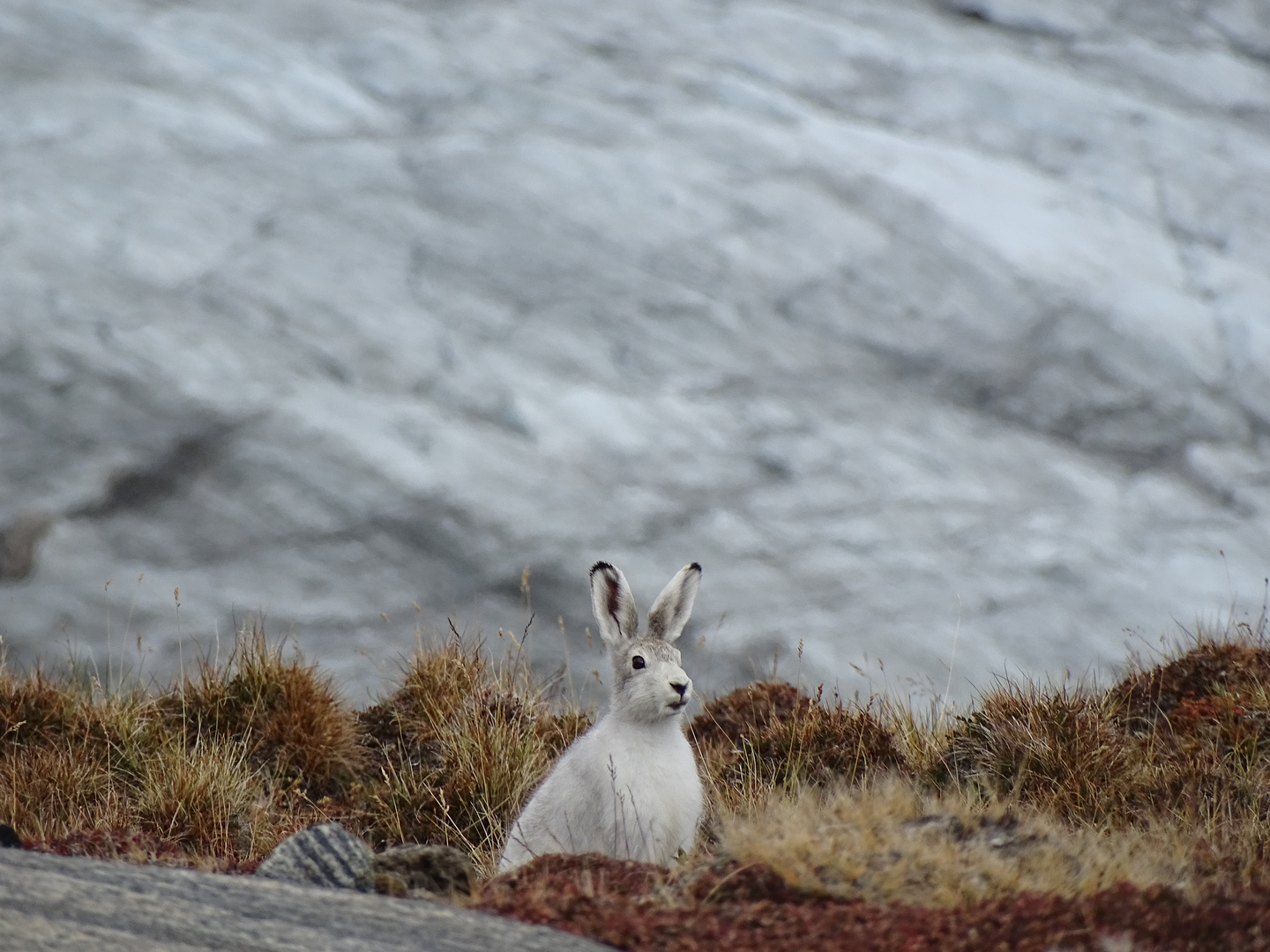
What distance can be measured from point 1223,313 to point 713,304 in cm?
466

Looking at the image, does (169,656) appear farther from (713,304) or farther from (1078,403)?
(1078,403)

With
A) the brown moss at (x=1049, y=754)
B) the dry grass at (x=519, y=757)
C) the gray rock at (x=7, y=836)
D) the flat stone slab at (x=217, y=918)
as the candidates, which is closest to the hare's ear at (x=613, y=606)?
the dry grass at (x=519, y=757)

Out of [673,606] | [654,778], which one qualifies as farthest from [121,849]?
[673,606]

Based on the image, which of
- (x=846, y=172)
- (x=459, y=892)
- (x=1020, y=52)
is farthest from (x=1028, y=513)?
(x=459, y=892)

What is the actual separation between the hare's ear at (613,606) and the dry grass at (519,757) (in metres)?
0.97

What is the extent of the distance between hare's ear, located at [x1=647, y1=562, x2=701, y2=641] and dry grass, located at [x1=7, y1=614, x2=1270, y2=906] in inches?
34.6

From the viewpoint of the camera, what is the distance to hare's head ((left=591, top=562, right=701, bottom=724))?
6062 millimetres

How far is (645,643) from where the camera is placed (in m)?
A: 6.30

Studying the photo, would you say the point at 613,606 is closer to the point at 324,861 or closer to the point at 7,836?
the point at 324,861

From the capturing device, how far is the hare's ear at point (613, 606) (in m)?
6.41

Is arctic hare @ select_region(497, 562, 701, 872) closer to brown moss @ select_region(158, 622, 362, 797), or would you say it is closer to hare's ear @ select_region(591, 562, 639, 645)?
hare's ear @ select_region(591, 562, 639, 645)

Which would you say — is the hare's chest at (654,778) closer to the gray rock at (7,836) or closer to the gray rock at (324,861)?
the gray rock at (324,861)

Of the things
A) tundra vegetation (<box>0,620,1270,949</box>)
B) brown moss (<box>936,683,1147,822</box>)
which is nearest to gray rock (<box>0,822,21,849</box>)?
tundra vegetation (<box>0,620,1270,949</box>)

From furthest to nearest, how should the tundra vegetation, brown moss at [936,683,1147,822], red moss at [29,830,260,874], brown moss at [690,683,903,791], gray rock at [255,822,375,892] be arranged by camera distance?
brown moss at [690,683,903,791], brown moss at [936,683,1147,822], red moss at [29,830,260,874], gray rock at [255,822,375,892], the tundra vegetation
